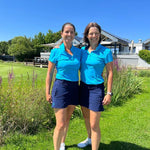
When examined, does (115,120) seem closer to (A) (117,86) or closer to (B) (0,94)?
(A) (117,86)

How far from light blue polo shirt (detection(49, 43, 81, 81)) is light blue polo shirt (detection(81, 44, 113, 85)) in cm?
13

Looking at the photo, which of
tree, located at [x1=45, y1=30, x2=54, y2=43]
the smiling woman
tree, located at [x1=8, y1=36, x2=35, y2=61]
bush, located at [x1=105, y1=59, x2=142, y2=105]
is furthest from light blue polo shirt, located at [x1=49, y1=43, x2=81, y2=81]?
tree, located at [x1=45, y1=30, x2=54, y2=43]

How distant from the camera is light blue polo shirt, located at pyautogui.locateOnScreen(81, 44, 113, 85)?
2.12 metres

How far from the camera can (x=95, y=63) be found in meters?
2.11

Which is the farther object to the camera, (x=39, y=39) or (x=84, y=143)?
(x=39, y=39)

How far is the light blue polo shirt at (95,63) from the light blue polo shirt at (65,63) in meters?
0.13

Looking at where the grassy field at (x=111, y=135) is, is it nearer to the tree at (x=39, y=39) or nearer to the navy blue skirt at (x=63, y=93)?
the navy blue skirt at (x=63, y=93)

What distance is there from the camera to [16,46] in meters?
43.1

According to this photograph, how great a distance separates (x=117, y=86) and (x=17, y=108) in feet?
12.3

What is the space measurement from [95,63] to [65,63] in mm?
433

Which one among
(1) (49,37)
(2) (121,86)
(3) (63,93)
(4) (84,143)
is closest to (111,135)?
(4) (84,143)

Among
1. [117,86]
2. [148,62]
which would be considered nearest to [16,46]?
[148,62]

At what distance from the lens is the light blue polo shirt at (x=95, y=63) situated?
2123 mm

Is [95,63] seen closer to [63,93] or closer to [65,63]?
[65,63]
